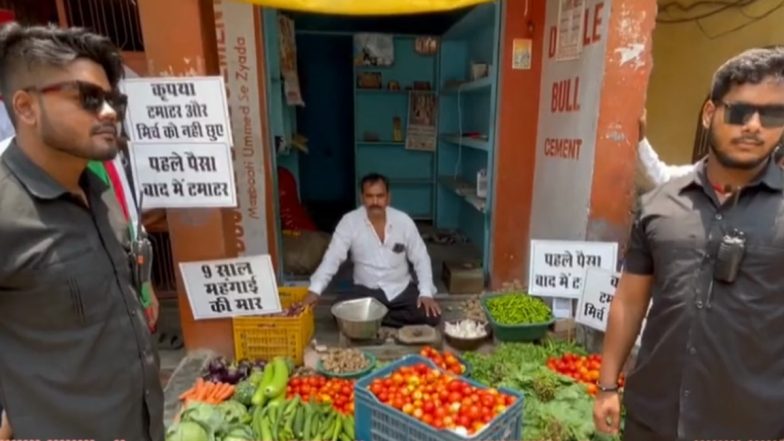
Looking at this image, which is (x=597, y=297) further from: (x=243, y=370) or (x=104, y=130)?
(x=104, y=130)

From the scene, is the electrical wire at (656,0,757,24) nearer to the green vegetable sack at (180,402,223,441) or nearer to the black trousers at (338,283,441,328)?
the black trousers at (338,283,441,328)

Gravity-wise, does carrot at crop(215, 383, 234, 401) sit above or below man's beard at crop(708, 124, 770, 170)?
below

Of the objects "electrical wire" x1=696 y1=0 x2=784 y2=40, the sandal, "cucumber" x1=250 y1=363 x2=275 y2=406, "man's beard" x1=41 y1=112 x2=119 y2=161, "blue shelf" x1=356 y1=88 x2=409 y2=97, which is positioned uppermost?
"electrical wire" x1=696 y1=0 x2=784 y2=40

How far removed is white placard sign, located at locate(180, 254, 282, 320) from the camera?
3.12 metres

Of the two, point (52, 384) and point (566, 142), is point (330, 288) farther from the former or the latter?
point (52, 384)

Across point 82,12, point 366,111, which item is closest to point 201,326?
point 82,12

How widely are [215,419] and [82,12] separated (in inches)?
120

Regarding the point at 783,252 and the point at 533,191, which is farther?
the point at 533,191

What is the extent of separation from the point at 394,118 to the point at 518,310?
160 inches

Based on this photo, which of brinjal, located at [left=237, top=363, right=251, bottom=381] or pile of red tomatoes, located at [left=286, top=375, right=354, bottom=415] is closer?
pile of red tomatoes, located at [left=286, top=375, right=354, bottom=415]

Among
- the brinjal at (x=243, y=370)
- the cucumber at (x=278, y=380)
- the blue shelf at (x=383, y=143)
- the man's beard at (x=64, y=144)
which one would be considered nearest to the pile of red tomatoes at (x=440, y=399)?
the cucumber at (x=278, y=380)

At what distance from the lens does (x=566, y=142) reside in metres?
3.41

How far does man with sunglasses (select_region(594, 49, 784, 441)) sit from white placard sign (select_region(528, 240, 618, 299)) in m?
1.56

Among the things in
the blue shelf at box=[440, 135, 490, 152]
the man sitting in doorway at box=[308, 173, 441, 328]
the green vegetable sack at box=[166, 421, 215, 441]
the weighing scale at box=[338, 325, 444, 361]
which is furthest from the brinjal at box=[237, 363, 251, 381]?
the blue shelf at box=[440, 135, 490, 152]
